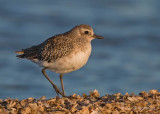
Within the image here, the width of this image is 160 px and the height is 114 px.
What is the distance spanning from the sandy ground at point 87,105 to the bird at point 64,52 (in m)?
0.85

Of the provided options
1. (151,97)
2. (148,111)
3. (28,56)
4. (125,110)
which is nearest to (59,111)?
(125,110)

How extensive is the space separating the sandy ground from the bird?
0.85 meters

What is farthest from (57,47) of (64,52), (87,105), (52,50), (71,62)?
(87,105)

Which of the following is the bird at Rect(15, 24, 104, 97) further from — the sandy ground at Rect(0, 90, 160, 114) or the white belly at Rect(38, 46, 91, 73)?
the sandy ground at Rect(0, 90, 160, 114)

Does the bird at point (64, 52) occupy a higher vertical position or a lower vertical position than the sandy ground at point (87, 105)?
higher

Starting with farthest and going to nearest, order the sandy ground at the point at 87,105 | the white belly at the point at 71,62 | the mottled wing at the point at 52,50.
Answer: the mottled wing at the point at 52,50, the white belly at the point at 71,62, the sandy ground at the point at 87,105

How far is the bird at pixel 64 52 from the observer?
788cm

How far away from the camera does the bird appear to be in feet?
25.9

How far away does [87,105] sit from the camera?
664cm

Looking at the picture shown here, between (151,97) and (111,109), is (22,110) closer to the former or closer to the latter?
(111,109)

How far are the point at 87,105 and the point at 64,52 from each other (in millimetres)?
1679

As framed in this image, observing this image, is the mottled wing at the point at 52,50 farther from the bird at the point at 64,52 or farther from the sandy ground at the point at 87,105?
the sandy ground at the point at 87,105

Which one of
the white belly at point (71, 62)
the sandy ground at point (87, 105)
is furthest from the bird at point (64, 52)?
the sandy ground at point (87, 105)

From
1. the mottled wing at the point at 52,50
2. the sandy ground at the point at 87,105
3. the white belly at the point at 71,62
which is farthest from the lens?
the mottled wing at the point at 52,50
